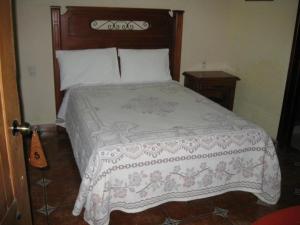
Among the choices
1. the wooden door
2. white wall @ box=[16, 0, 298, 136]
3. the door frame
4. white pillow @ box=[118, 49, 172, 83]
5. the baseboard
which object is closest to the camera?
the wooden door

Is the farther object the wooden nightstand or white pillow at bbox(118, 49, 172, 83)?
the wooden nightstand

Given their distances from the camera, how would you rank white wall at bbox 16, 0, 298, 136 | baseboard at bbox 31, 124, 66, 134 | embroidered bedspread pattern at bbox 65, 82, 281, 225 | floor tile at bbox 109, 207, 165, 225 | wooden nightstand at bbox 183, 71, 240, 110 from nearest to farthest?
embroidered bedspread pattern at bbox 65, 82, 281, 225 < floor tile at bbox 109, 207, 165, 225 < white wall at bbox 16, 0, 298, 136 < baseboard at bbox 31, 124, 66, 134 < wooden nightstand at bbox 183, 71, 240, 110

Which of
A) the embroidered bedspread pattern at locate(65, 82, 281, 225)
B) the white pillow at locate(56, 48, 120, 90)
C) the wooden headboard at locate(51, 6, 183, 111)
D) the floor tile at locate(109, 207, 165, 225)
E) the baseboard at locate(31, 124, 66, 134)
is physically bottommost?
the floor tile at locate(109, 207, 165, 225)

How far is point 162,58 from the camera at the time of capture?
11.6 feet

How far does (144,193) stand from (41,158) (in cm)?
102

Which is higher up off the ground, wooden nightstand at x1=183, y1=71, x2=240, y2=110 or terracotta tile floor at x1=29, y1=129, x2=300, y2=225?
wooden nightstand at x1=183, y1=71, x2=240, y2=110

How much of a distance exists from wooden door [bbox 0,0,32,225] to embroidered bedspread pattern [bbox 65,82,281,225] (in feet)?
2.78

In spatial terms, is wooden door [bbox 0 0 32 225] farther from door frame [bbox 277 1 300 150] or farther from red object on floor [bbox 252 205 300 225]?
door frame [bbox 277 1 300 150]

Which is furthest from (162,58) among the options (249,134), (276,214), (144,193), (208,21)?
(276,214)

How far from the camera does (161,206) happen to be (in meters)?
2.31

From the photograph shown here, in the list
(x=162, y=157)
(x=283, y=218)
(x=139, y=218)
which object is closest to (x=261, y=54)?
(x=162, y=157)

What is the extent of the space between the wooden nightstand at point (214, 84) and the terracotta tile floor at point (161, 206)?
124cm

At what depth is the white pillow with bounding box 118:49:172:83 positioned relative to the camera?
3375mm

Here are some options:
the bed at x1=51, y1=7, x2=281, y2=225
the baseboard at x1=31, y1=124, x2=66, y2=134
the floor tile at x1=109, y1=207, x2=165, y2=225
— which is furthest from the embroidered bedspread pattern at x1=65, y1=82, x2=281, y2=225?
the baseboard at x1=31, y1=124, x2=66, y2=134
